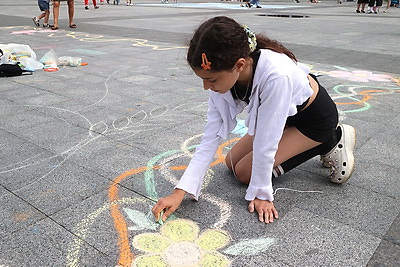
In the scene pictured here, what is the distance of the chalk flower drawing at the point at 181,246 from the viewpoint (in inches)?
69.2

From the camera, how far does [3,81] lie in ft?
15.7

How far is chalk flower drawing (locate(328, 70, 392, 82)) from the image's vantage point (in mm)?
5195

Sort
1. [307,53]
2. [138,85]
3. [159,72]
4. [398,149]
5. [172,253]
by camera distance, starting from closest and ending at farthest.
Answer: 1. [172,253]
2. [398,149]
3. [138,85]
4. [159,72]
5. [307,53]

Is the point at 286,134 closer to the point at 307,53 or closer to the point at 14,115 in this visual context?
the point at 14,115

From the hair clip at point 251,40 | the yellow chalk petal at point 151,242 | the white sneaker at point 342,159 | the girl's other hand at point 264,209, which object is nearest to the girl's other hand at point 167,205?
the yellow chalk petal at point 151,242

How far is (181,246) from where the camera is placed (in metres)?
1.87

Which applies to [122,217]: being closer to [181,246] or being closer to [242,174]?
[181,246]

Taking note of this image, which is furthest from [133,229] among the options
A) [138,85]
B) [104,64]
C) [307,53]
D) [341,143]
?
[307,53]

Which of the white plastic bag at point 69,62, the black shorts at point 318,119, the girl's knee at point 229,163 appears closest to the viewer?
the black shorts at point 318,119

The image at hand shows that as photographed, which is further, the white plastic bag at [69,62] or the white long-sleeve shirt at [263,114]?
the white plastic bag at [69,62]

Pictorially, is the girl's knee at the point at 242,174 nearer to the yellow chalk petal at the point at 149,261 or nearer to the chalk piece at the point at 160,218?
the chalk piece at the point at 160,218

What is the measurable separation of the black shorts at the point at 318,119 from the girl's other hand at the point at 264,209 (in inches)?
20.9

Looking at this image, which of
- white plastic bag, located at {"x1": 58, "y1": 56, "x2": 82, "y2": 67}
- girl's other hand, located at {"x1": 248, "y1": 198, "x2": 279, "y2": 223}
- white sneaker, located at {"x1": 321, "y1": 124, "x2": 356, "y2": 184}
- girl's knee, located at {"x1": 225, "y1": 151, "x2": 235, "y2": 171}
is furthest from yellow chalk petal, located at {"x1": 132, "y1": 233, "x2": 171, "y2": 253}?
white plastic bag, located at {"x1": 58, "y1": 56, "x2": 82, "y2": 67}

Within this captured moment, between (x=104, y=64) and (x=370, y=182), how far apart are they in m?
4.46
